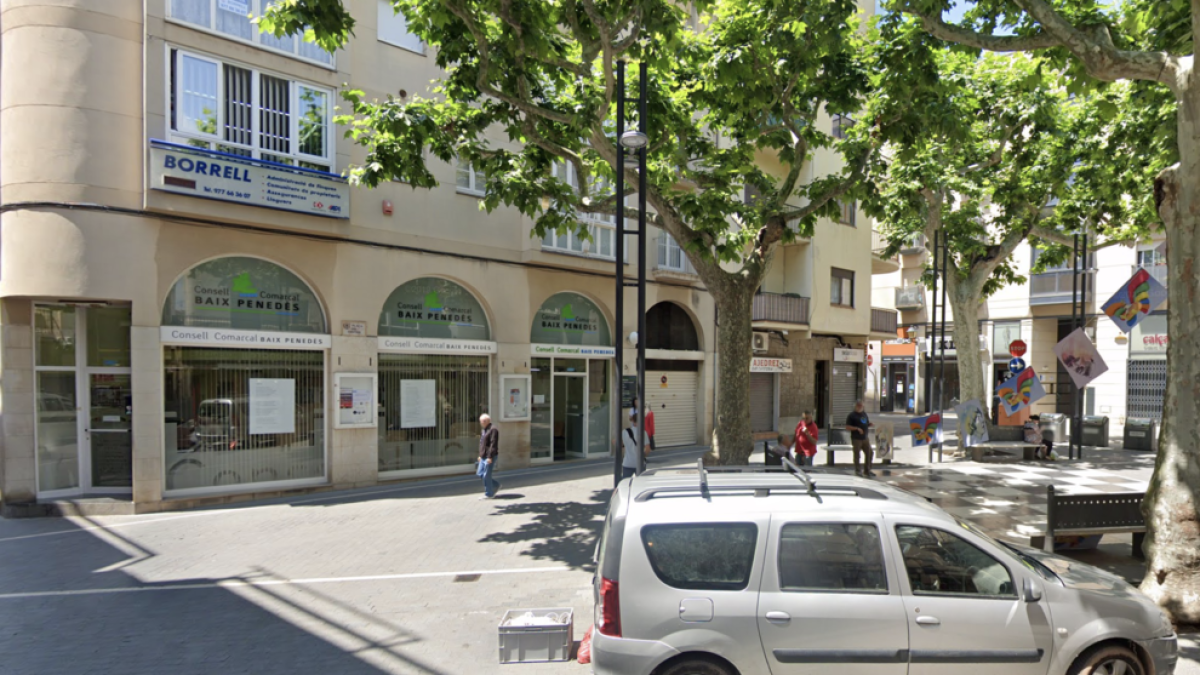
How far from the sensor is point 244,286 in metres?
11.9

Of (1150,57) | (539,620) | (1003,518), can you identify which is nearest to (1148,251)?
(1003,518)

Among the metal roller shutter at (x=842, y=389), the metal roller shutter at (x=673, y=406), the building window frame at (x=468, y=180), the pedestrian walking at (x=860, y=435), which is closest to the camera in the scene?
the pedestrian walking at (x=860, y=435)

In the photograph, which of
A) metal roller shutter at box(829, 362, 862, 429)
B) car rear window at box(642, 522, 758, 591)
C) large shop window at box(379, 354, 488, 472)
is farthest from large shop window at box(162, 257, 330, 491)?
metal roller shutter at box(829, 362, 862, 429)

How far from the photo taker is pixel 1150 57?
6.69 m

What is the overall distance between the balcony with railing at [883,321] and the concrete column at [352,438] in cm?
1950

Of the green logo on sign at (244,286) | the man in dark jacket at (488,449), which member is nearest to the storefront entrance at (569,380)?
the man in dark jacket at (488,449)

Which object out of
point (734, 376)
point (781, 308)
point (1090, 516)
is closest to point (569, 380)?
point (734, 376)

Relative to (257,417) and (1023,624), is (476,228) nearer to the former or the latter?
(257,417)

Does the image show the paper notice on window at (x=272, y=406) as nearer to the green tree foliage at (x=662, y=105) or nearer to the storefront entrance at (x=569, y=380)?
the green tree foliage at (x=662, y=105)

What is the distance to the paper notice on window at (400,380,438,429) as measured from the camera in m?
13.8

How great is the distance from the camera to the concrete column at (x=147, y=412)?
10.6 metres

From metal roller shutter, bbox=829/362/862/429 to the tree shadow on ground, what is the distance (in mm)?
15666

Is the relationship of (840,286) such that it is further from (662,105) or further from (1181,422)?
(1181,422)

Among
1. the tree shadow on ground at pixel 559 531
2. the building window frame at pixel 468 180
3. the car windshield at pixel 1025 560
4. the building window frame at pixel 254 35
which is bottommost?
the tree shadow on ground at pixel 559 531
